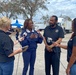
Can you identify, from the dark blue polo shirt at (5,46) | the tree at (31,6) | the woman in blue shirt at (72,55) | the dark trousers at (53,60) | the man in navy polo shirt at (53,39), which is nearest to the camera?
the woman in blue shirt at (72,55)

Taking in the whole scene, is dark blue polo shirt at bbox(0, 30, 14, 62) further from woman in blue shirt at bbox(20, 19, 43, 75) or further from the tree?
the tree

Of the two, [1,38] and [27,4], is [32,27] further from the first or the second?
[27,4]

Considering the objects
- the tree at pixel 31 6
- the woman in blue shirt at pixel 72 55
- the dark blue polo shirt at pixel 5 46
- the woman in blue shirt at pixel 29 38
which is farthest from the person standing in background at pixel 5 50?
the tree at pixel 31 6

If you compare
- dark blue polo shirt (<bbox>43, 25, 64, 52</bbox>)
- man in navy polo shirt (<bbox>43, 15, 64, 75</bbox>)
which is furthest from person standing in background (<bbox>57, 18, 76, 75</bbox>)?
dark blue polo shirt (<bbox>43, 25, 64, 52</bbox>)

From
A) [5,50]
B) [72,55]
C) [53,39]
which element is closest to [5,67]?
[5,50]

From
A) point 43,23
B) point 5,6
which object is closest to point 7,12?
point 5,6

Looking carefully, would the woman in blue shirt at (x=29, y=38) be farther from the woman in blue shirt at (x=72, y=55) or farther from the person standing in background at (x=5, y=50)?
the woman in blue shirt at (x=72, y=55)

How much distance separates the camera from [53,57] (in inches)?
255

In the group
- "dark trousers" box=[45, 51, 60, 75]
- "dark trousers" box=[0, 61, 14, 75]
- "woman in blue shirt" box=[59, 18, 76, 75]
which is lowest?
"dark trousers" box=[45, 51, 60, 75]

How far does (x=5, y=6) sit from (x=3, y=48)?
146ft

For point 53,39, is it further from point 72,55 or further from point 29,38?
point 72,55

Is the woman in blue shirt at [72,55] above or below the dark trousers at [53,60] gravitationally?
above

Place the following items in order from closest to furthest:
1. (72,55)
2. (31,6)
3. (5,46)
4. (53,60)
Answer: (72,55)
(5,46)
(53,60)
(31,6)

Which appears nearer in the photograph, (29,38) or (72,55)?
(72,55)
